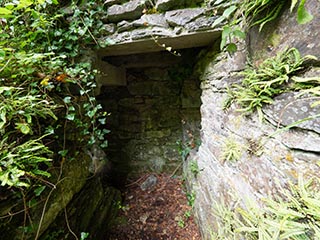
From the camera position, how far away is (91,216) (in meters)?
1.97

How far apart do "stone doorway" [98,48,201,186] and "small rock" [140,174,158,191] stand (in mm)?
175

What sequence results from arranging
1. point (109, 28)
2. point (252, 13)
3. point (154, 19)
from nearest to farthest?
point (252, 13) < point (154, 19) < point (109, 28)

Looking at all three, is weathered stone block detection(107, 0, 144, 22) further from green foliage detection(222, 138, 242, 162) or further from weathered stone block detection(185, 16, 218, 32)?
green foliage detection(222, 138, 242, 162)

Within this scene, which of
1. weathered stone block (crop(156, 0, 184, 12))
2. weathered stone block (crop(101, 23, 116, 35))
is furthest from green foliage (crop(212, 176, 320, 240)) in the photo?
weathered stone block (crop(101, 23, 116, 35))

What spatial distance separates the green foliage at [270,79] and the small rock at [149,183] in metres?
2.33

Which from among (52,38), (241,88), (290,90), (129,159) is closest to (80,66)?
(52,38)

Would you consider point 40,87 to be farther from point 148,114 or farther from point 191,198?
point 191,198

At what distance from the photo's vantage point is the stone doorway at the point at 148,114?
2912 millimetres

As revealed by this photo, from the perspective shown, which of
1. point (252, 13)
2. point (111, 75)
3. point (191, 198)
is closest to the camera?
point (252, 13)

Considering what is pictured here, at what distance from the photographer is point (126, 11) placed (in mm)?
1624

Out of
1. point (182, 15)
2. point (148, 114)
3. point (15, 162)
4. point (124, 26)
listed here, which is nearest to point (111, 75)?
point (148, 114)

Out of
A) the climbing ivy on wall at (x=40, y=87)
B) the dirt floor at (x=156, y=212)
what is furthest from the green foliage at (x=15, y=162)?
the dirt floor at (x=156, y=212)

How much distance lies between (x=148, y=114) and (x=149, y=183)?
1251 mm

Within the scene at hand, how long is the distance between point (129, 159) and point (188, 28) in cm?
254
